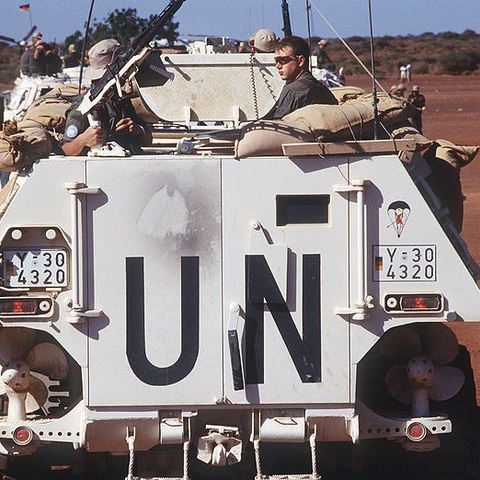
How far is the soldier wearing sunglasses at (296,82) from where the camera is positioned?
8.35 meters

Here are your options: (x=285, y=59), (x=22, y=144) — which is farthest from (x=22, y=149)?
(x=285, y=59)

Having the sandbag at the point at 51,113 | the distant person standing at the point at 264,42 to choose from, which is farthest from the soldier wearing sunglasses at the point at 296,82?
the distant person standing at the point at 264,42

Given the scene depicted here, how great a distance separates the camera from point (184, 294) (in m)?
6.71

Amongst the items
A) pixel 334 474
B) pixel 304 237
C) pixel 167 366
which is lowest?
pixel 334 474

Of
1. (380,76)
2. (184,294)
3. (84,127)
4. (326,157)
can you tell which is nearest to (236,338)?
(184,294)

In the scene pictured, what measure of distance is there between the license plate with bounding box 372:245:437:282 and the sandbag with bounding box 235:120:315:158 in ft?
2.20

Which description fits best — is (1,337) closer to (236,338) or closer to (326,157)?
(236,338)

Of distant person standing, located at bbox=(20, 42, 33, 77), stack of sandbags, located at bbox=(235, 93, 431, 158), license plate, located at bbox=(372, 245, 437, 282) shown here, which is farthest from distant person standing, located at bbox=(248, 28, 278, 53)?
distant person standing, located at bbox=(20, 42, 33, 77)

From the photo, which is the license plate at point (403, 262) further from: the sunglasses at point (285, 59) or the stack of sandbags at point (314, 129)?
the sunglasses at point (285, 59)

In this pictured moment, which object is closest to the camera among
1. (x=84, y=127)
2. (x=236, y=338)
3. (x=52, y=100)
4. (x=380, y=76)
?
(x=236, y=338)

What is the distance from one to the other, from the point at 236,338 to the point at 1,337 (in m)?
1.19

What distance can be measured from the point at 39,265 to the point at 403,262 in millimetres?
1752

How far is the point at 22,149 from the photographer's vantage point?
6.81 metres

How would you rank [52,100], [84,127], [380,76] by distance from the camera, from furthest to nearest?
[380,76] < [52,100] < [84,127]
